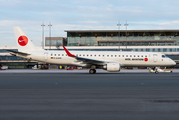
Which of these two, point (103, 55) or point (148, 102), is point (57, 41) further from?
point (148, 102)

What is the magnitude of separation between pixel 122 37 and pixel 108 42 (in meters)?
5.19

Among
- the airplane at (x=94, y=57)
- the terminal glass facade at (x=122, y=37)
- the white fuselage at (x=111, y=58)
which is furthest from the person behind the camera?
the terminal glass facade at (x=122, y=37)

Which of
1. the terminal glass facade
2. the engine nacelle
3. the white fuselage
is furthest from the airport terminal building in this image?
the engine nacelle

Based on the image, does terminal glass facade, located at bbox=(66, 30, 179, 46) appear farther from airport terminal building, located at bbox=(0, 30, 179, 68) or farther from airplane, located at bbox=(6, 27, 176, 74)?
airplane, located at bbox=(6, 27, 176, 74)

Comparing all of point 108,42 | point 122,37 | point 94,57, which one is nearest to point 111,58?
point 94,57

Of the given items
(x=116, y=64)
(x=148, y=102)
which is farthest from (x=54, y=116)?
(x=116, y=64)

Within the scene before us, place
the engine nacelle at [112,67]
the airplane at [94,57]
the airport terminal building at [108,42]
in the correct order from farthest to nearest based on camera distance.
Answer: the airport terminal building at [108,42]
the airplane at [94,57]
the engine nacelle at [112,67]

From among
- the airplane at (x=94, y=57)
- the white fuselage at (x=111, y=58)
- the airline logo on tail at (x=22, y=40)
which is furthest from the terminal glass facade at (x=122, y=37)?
the white fuselage at (x=111, y=58)

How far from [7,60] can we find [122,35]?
39495mm

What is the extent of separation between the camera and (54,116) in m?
6.41

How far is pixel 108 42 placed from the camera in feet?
233

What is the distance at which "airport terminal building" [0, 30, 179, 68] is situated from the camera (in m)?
64.6

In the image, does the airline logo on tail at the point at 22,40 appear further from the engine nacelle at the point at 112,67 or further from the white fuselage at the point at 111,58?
the engine nacelle at the point at 112,67

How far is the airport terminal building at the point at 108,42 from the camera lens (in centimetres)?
6462
